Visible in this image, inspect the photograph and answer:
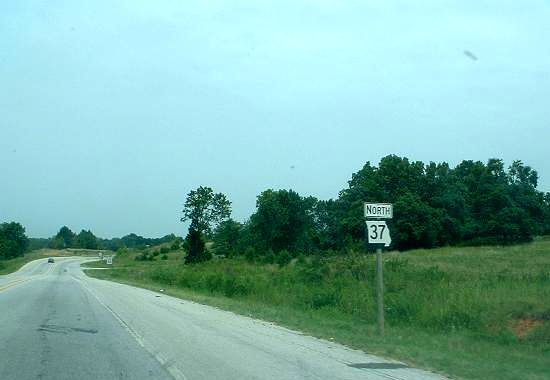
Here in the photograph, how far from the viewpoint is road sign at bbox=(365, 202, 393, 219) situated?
18312 millimetres

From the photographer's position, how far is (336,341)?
17.6 metres

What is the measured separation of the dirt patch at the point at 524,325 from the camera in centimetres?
1925

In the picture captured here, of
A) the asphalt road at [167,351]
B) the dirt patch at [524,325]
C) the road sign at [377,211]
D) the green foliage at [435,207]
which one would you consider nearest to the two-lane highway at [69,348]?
the asphalt road at [167,351]

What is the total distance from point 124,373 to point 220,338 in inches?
221

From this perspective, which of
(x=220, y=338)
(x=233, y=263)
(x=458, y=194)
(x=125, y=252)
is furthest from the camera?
(x=125, y=252)

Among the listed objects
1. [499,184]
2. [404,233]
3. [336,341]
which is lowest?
[336,341]

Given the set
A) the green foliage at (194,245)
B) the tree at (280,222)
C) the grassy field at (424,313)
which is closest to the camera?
the grassy field at (424,313)

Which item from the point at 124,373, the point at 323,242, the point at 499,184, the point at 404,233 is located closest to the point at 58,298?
the point at 124,373

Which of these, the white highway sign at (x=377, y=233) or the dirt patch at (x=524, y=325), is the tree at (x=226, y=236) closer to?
the dirt patch at (x=524, y=325)

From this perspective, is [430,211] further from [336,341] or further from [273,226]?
[336,341]

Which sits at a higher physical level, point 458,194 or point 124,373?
point 458,194

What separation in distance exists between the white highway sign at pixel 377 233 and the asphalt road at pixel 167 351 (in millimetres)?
2964

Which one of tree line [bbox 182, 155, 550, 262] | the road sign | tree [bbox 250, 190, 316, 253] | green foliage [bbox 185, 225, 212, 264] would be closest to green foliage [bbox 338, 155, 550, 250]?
tree line [bbox 182, 155, 550, 262]

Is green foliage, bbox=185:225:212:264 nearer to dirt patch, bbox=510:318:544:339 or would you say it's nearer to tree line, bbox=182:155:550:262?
tree line, bbox=182:155:550:262
